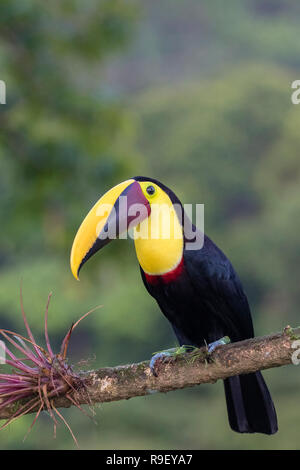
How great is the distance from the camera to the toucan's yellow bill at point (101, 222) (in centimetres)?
217

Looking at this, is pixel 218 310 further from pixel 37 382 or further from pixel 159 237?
pixel 37 382

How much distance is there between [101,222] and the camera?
2.20 m

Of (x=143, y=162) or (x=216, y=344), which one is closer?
(x=216, y=344)

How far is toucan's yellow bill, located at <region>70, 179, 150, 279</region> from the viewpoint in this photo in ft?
7.11

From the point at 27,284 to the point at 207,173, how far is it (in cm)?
427

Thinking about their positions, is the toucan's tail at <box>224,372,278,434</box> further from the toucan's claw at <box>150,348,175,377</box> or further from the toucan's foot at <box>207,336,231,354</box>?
the toucan's claw at <box>150,348,175,377</box>

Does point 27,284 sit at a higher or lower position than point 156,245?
higher

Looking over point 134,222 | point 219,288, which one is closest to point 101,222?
point 134,222

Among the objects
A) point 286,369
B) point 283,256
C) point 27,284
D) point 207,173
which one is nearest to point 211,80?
point 207,173

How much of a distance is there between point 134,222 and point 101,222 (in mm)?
111

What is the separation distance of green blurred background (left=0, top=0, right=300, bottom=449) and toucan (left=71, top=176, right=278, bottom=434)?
40 cm

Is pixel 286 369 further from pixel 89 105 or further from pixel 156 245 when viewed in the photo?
pixel 156 245

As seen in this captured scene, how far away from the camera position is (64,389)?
2074mm

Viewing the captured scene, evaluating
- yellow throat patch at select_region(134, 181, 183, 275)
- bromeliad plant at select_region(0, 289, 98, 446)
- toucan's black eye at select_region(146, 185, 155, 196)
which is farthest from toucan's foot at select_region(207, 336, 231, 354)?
toucan's black eye at select_region(146, 185, 155, 196)
